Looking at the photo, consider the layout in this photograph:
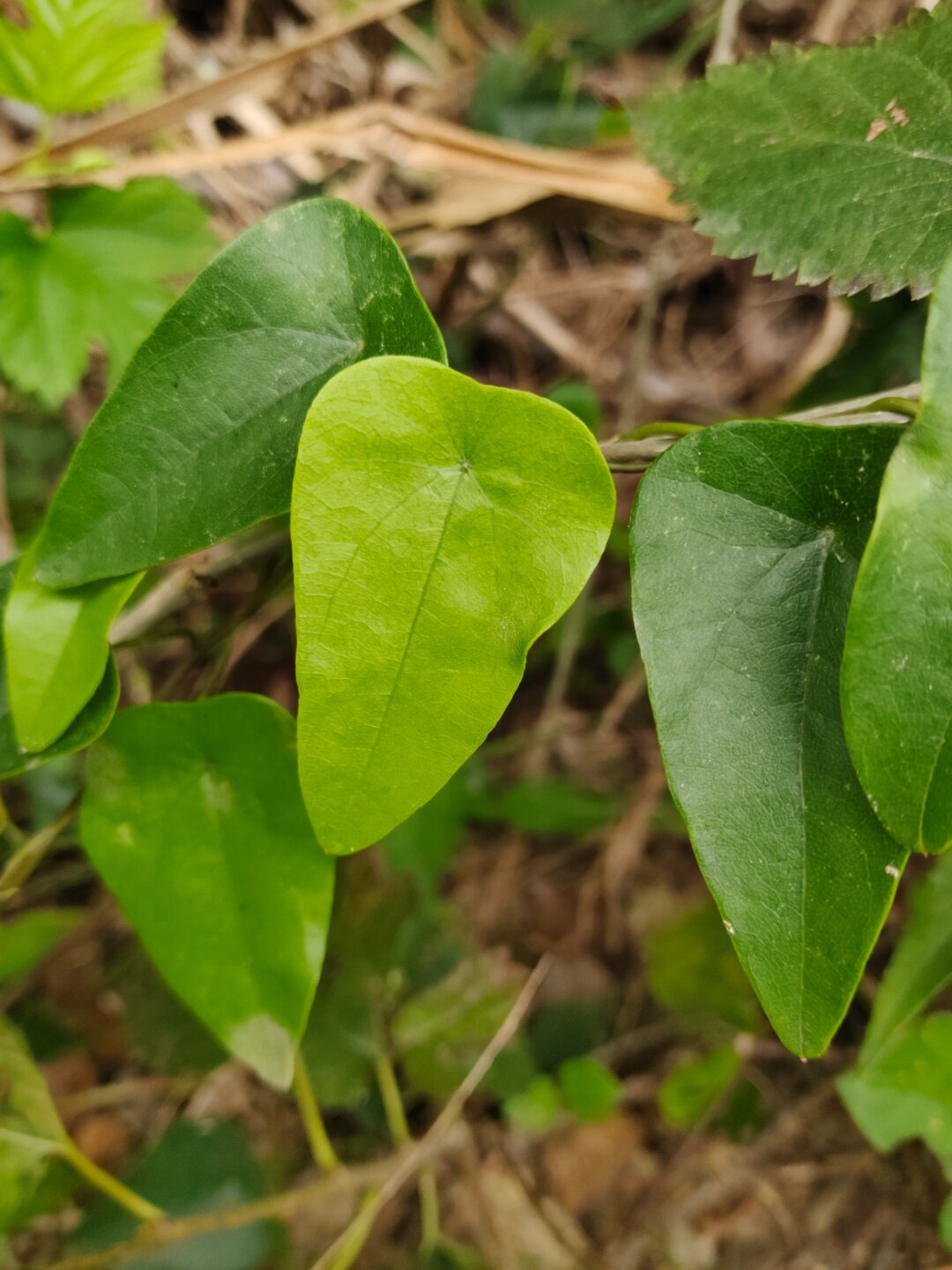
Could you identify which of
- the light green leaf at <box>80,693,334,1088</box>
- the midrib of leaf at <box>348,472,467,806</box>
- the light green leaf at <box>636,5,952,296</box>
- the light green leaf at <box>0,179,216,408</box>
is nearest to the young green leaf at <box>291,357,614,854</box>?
the midrib of leaf at <box>348,472,467,806</box>

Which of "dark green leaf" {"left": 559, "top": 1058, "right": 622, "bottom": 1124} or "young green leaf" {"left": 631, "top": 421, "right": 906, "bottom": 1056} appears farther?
"dark green leaf" {"left": 559, "top": 1058, "right": 622, "bottom": 1124}

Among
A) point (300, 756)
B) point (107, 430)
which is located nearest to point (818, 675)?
point (300, 756)

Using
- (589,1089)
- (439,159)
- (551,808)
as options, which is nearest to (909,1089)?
(589,1089)

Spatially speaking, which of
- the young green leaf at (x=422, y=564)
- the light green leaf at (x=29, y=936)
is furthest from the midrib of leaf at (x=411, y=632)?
the light green leaf at (x=29, y=936)

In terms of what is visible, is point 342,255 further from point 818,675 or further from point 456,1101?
point 456,1101

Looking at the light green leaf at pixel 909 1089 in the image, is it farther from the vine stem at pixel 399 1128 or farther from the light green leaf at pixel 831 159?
the light green leaf at pixel 831 159

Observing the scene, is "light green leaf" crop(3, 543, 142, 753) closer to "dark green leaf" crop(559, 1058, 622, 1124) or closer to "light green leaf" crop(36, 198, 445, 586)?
"light green leaf" crop(36, 198, 445, 586)

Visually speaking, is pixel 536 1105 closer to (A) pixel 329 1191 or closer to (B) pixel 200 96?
(A) pixel 329 1191
